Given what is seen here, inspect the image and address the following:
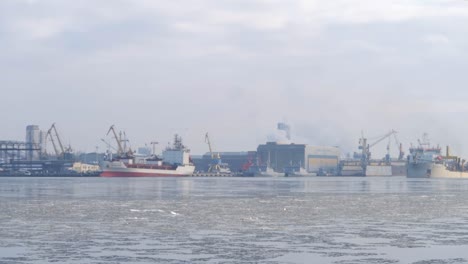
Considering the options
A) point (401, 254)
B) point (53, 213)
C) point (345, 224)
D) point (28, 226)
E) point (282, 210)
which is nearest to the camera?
point (401, 254)

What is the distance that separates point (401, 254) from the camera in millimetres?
25984

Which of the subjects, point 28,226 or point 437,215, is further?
point 437,215

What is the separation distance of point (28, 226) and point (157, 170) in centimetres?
16345

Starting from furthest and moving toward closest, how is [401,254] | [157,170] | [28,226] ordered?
[157,170] → [28,226] → [401,254]

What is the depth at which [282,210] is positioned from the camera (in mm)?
46844

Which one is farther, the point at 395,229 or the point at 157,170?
the point at 157,170

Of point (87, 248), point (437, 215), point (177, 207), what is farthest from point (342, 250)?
point (177, 207)

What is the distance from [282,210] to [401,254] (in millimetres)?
21024

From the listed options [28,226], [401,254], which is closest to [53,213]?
[28,226]

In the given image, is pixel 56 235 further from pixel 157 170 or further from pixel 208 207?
pixel 157 170

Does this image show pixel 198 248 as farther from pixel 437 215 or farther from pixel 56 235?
pixel 437 215

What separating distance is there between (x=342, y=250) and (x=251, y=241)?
12.9 ft

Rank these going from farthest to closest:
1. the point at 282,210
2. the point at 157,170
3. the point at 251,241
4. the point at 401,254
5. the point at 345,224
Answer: the point at 157,170 < the point at 282,210 < the point at 345,224 < the point at 251,241 < the point at 401,254

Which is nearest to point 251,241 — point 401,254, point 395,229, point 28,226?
point 401,254
